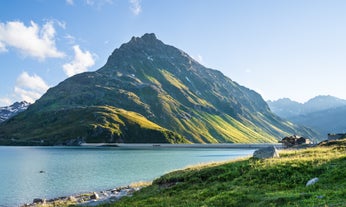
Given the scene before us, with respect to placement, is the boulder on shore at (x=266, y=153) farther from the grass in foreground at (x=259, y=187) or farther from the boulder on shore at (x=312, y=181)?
the boulder on shore at (x=312, y=181)

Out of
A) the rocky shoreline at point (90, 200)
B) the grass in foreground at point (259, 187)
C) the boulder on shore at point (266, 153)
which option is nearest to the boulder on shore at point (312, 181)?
the grass in foreground at point (259, 187)

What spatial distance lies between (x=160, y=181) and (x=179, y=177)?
3.34 meters

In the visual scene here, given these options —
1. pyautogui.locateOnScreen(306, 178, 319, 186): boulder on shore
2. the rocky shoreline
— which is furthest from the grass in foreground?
the rocky shoreline

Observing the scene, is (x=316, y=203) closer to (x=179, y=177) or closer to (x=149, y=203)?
(x=149, y=203)

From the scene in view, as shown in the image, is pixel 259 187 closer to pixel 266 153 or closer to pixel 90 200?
pixel 266 153

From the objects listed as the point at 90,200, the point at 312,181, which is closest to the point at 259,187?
the point at 312,181

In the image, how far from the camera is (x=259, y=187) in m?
35.3

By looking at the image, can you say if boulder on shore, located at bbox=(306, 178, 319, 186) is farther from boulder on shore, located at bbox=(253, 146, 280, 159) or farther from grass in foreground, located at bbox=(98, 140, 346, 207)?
boulder on shore, located at bbox=(253, 146, 280, 159)

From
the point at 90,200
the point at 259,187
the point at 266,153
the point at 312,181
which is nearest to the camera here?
the point at 312,181

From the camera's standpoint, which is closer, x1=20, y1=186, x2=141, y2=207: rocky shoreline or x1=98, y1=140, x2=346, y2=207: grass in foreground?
x1=98, y1=140, x2=346, y2=207: grass in foreground

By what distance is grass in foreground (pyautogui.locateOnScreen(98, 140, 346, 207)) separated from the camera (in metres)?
28.4

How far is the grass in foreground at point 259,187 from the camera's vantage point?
2836cm

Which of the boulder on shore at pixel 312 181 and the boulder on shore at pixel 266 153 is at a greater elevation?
the boulder on shore at pixel 266 153

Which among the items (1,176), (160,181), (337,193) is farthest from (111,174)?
(337,193)
